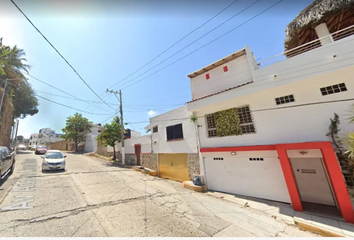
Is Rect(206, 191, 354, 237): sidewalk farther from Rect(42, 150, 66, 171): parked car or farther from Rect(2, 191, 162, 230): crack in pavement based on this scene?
Rect(42, 150, 66, 171): parked car

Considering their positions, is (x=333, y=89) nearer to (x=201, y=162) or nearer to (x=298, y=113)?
(x=298, y=113)

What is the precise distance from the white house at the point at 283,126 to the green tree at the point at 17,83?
1062 inches

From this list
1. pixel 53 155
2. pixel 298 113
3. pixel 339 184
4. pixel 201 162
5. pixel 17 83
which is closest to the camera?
pixel 339 184

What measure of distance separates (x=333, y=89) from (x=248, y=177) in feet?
19.3

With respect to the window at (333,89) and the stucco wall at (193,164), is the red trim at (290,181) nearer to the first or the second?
the window at (333,89)

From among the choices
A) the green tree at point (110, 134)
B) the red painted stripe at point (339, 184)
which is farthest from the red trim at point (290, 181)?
the green tree at point (110, 134)

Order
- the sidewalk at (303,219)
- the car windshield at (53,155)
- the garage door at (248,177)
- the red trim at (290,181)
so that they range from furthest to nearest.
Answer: the car windshield at (53,155) → the garage door at (248,177) → the red trim at (290,181) → the sidewalk at (303,219)

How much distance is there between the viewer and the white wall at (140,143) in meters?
15.3

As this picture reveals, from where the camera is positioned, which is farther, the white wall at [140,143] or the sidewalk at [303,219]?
the white wall at [140,143]

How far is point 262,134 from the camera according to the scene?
25.4 ft

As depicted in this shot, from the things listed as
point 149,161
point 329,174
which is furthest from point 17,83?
point 329,174

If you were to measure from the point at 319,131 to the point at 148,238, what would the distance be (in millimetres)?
8323

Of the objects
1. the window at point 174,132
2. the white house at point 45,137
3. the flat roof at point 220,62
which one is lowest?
the window at point 174,132

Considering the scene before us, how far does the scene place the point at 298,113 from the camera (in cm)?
689
